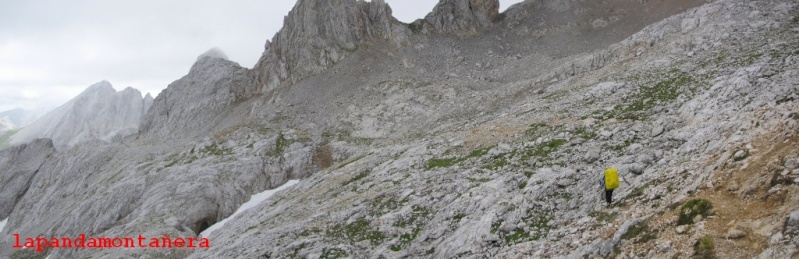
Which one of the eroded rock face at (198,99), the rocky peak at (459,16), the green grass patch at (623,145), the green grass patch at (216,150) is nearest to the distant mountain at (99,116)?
the eroded rock face at (198,99)

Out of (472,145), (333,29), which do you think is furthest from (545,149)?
(333,29)

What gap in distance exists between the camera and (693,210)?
12.0m

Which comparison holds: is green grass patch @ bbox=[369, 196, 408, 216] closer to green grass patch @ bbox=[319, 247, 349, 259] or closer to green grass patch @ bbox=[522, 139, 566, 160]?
green grass patch @ bbox=[319, 247, 349, 259]

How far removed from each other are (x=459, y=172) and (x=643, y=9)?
5646 cm

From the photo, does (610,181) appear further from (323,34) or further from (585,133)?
(323,34)

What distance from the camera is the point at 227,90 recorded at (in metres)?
76.1

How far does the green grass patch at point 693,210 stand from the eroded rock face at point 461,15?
6142 cm

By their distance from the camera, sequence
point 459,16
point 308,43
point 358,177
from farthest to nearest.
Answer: point 459,16 < point 308,43 < point 358,177

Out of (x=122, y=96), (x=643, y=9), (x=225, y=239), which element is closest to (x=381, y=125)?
(x=225, y=239)

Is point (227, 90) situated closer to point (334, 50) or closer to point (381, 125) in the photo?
point (334, 50)

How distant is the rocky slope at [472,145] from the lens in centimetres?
1404

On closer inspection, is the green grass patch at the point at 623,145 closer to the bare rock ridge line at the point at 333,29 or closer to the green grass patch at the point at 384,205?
the green grass patch at the point at 384,205

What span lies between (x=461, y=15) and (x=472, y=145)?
157ft

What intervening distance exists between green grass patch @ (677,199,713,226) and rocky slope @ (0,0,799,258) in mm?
112
